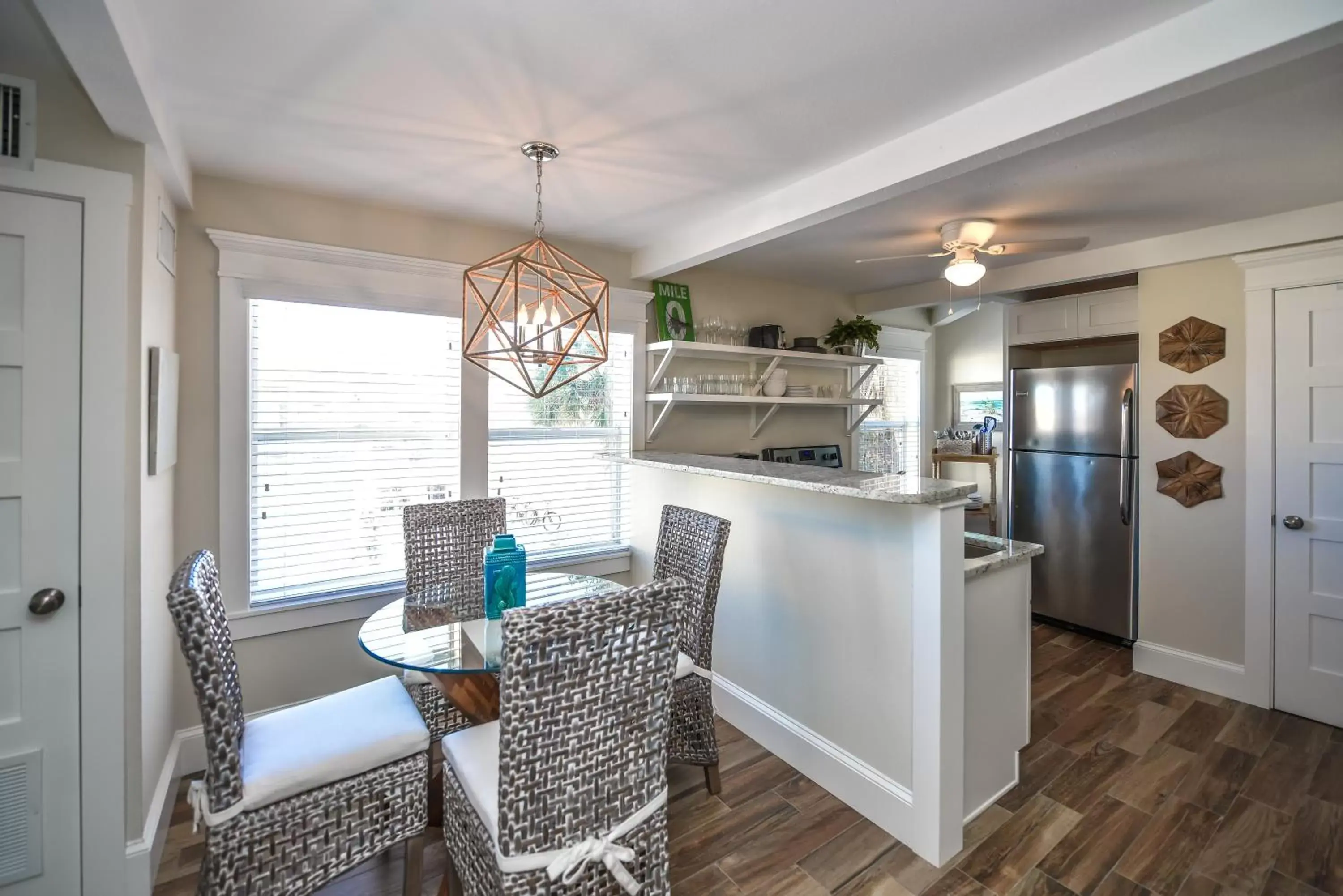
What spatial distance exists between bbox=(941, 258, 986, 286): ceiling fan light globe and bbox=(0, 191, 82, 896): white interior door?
324 cm

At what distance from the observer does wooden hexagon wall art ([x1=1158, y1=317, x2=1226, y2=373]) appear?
318cm

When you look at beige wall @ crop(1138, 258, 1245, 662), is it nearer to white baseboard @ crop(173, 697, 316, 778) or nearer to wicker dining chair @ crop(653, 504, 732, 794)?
wicker dining chair @ crop(653, 504, 732, 794)

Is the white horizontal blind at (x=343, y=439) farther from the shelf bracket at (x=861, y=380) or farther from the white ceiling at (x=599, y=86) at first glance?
the shelf bracket at (x=861, y=380)

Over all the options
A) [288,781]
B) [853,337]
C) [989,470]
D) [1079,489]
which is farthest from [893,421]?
[288,781]

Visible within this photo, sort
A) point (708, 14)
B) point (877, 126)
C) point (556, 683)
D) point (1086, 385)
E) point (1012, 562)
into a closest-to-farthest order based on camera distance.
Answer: point (556, 683) → point (708, 14) → point (877, 126) → point (1012, 562) → point (1086, 385)

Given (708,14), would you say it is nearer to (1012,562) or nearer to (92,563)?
(1012,562)

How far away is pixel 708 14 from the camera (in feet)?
4.81

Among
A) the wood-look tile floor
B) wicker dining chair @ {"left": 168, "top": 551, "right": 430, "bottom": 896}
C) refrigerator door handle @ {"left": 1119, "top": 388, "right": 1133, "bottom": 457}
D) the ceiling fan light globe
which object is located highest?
the ceiling fan light globe

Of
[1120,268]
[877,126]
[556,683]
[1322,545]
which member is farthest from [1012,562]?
[1120,268]

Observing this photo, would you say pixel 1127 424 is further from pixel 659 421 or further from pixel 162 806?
pixel 162 806

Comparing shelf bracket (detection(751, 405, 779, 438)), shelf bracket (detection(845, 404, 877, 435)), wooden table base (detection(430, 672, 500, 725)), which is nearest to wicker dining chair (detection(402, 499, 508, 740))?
wooden table base (detection(430, 672, 500, 725))

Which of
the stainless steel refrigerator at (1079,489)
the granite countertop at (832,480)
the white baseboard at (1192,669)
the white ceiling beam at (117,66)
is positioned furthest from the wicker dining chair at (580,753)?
the stainless steel refrigerator at (1079,489)

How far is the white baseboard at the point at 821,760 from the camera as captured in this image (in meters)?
2.10

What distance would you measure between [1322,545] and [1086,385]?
1412mm
